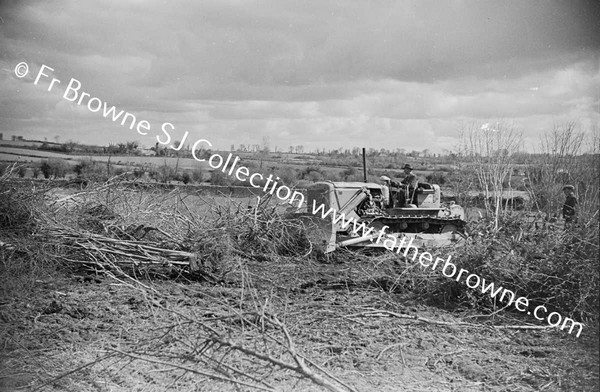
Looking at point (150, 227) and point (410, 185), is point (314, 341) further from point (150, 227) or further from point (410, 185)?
point (410, 185)

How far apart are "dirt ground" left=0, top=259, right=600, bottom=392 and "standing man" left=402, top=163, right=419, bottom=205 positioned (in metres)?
3.00

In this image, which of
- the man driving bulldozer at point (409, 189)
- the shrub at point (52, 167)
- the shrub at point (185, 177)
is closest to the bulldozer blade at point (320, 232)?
the man driving bulldozer at point (409, 189)

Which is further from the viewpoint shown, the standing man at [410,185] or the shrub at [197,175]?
the shrub at [197,175]

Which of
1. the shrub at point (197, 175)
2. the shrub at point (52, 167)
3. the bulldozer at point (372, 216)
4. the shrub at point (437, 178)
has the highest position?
the shrub at point (437, 178)

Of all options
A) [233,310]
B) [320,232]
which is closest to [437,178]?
[320,232]

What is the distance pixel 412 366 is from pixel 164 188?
5992 mm

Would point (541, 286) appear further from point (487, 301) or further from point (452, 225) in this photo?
point (452, 225)

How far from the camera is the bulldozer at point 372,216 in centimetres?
855

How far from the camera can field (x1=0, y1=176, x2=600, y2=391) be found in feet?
11.4

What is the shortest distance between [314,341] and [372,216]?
15.3 feet

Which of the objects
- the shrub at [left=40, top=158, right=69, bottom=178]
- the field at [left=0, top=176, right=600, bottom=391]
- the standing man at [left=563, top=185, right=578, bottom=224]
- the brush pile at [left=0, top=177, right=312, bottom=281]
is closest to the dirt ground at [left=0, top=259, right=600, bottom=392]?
the field at [left=0, top=176, right=600, bottom=391]

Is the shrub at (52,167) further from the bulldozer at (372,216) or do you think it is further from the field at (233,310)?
the bulldozer at (372,216)

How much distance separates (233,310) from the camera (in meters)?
2.63

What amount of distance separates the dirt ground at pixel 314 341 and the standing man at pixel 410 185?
3.00m
